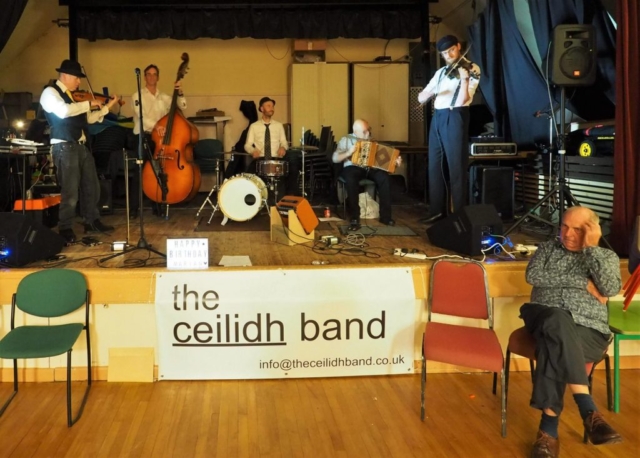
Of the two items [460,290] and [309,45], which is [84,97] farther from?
[309,45]

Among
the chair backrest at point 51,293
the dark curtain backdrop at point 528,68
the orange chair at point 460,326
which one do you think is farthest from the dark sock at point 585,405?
the dark curtain backdrop at point 528,68

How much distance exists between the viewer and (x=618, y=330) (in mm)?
3172

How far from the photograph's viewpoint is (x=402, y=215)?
6.71m

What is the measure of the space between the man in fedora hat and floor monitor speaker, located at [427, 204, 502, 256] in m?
2.73

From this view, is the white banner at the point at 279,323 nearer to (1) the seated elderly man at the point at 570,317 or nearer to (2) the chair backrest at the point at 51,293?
(2) the chair backrest at the point at 51,293

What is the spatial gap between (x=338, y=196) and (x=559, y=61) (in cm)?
311

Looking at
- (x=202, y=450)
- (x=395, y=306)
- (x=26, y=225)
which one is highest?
(x=26, y=225)

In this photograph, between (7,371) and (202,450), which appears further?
(7,371)

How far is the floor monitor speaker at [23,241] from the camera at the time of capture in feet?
13.0

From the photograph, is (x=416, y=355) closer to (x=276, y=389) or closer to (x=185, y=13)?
(x=276, y=389)

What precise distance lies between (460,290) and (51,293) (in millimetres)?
2155

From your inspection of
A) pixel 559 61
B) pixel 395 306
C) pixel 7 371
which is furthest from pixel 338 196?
pixel 7 371

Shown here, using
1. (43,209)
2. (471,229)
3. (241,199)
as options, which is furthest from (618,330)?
(43,209)

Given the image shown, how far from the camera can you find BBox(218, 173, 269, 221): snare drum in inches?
229
